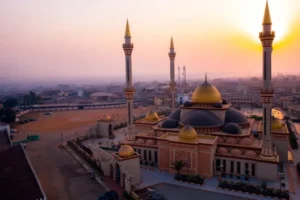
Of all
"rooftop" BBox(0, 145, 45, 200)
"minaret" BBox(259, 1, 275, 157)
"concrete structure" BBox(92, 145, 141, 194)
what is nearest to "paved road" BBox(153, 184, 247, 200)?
"concrete structure" BBox(92, 145, 141, 194)

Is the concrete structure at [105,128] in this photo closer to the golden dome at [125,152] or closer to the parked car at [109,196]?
the golden dome at [125,152]

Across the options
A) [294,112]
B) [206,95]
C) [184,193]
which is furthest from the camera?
[294,112]

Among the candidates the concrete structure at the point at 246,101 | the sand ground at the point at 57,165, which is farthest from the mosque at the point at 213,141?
the concrete structure at the point at 246,101

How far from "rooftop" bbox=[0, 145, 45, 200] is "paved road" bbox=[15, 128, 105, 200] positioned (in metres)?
2.00

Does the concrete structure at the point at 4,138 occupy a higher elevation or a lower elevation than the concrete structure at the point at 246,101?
lower

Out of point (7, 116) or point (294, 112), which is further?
point (294, 112)

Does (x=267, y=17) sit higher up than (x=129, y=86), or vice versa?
(x=267, y=17)

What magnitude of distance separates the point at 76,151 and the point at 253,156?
60.7 feet

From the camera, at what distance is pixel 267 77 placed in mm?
21562

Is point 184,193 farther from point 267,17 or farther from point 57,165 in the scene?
point 267,17

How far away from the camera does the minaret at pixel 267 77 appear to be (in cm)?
2153

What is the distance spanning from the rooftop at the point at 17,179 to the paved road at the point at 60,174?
6.55ft

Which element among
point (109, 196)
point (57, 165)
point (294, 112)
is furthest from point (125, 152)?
point (294, 112)

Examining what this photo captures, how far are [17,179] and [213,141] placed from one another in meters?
14.7
